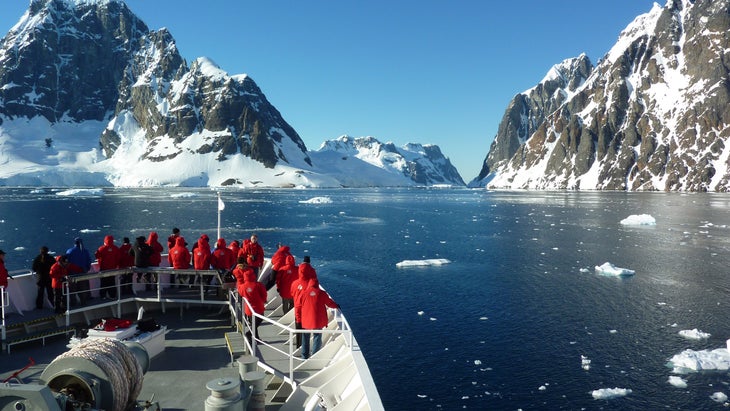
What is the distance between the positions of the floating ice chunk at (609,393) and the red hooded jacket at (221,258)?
44.3 ft

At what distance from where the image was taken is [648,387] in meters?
17.3

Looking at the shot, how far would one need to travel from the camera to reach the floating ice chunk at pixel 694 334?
22203 millimetres

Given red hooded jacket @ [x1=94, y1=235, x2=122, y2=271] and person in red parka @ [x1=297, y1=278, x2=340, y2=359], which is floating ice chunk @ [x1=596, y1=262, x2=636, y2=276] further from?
red hooded jacket @ [x1=94, y1=235, x2=122, y2=271]

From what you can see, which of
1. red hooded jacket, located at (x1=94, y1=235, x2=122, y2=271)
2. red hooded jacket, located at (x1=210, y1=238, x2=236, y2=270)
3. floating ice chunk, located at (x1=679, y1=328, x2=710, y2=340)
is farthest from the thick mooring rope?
floating ice chunk, located at (x1=679, y1=328, x2=710, y2=340)

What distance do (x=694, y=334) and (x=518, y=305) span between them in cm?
872

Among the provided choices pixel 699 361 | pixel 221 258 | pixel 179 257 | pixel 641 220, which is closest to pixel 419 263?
pixel 699 361

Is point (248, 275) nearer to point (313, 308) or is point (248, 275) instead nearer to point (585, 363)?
point (313, 308)

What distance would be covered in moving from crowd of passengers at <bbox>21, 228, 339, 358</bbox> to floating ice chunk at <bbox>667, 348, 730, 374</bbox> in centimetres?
1552

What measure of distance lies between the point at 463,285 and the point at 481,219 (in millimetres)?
52701

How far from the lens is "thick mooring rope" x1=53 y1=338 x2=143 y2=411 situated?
7.30 metres

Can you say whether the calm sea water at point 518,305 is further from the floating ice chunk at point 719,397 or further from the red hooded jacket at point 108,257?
the red hooded jacket at point 108,257

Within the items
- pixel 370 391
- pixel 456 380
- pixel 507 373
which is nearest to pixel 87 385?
pixel 370 391

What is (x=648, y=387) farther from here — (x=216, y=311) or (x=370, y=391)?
(x=216, y=311)

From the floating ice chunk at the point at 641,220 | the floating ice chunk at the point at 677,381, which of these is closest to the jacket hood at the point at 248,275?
the floating ice chunk at the point at 677,381
